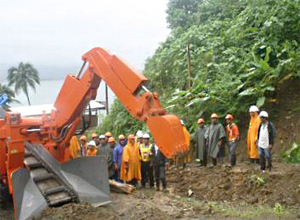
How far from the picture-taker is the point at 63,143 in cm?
748

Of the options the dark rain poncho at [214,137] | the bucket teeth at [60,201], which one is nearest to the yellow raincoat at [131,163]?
the dark rain poncho at [214,137]

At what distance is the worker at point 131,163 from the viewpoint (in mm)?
9305

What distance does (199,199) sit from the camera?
27.6 ft

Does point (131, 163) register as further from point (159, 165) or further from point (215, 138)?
point (215, 138)

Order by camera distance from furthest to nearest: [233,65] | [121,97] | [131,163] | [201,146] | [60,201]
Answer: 1. [233,65]
2. [201,146]
3. [131,163]
4. [60,201]
5. [121,97]

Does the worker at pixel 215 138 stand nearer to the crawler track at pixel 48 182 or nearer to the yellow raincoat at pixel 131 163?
the yellow raincoat at pixel 131 163

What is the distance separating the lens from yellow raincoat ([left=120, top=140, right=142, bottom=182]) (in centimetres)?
931

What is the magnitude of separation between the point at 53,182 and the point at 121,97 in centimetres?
239

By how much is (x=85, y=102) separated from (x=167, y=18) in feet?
74.1

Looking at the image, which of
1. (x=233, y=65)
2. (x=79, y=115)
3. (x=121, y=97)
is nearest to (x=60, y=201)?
(x=79, y=115)

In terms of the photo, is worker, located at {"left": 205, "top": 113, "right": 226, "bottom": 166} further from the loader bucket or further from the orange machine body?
the loader bucket

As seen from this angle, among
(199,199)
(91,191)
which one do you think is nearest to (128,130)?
(199,199)

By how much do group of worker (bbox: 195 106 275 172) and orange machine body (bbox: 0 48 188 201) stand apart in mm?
4319

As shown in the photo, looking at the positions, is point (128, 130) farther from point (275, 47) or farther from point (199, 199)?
point (199, 199)
